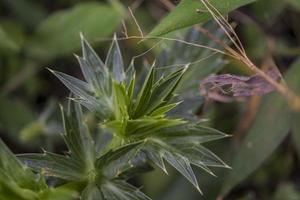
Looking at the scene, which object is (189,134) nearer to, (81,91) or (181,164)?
(181,164)

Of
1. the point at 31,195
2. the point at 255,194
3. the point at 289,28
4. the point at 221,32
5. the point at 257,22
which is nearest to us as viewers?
the point at 31,195

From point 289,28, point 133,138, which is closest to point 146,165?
point 133,138

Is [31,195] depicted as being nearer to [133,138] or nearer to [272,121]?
[133,138]

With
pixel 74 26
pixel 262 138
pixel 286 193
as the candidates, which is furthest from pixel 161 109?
pixel 74 26

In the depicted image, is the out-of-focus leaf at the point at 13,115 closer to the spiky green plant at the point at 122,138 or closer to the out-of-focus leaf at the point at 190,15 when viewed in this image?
the spiky green plant at the point at 122,138

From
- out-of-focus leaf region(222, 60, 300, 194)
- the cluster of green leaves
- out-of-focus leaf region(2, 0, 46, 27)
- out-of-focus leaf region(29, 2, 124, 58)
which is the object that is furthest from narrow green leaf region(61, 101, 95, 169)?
out-of-focus leaf region(2, 0, 46, 27)

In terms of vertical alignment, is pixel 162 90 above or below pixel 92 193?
above

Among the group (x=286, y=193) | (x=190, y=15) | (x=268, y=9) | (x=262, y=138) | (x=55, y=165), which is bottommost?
(x=286, y=193)
